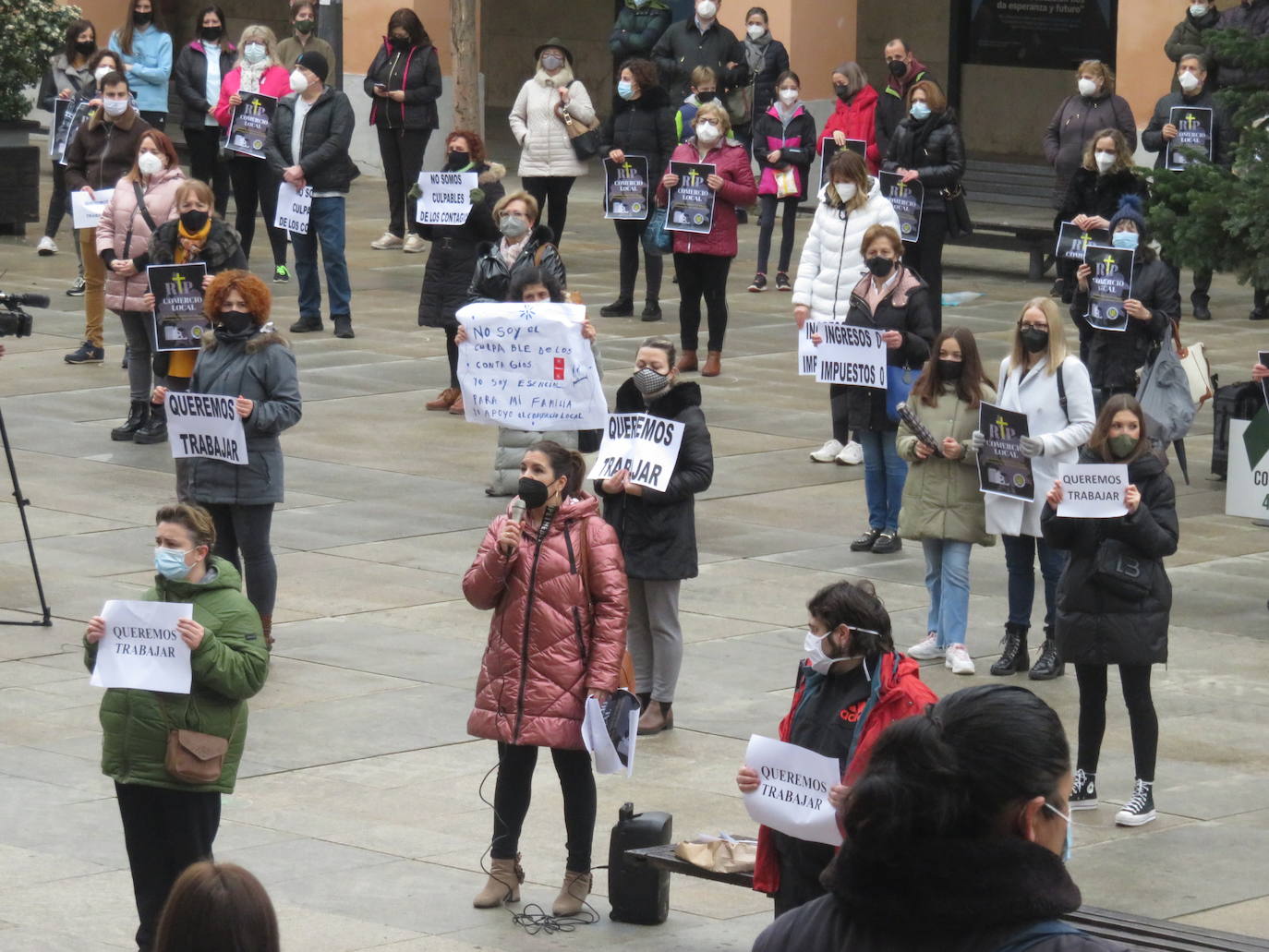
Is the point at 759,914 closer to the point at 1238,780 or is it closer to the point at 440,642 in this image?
the point at 1238,780

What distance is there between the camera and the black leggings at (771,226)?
20516mm

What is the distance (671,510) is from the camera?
9.35 meters

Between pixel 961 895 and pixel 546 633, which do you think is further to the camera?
pixel 546 633

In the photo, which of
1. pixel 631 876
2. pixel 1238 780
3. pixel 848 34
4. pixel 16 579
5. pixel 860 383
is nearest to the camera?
pixel 631 876

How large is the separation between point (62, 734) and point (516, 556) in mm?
2693

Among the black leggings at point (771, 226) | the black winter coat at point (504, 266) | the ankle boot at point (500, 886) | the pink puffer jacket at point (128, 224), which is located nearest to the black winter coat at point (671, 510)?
the ankle boot at point (500, 886)

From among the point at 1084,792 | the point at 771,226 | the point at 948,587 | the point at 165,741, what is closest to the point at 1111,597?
the point at 1084,792

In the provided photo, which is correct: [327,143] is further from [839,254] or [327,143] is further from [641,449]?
[641,449]

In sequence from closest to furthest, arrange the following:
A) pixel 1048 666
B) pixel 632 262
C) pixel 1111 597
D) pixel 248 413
Result: pixel 1111 597, pixel 248 413, pixel 1048 666, pixel 632 262

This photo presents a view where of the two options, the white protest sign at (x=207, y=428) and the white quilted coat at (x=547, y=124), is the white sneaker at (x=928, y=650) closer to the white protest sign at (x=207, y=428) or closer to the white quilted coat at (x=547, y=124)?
the white protest sign at (x=207, y=428)

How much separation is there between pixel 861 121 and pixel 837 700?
49.8ft

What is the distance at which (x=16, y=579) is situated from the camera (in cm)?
1155

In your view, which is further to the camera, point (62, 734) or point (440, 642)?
point (440, 642)

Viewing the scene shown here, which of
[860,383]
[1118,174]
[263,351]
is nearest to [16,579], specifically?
[263,351]
